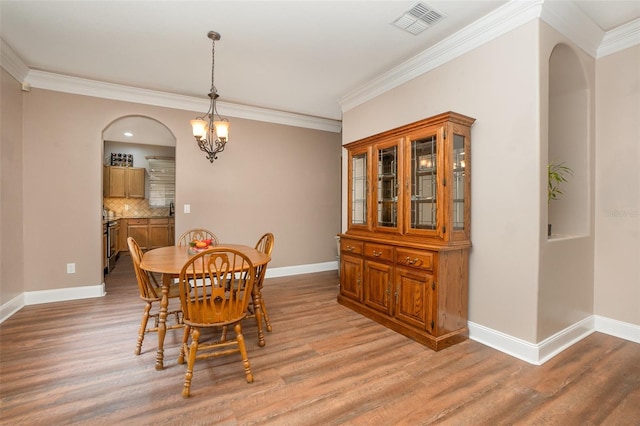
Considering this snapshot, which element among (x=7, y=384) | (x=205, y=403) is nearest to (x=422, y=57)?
(x=205, y=403)

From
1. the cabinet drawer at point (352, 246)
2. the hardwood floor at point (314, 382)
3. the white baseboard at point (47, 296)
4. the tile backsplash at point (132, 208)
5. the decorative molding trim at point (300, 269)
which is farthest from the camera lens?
the tile backsplash at point (132, 208)

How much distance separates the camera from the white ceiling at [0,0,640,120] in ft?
8.00

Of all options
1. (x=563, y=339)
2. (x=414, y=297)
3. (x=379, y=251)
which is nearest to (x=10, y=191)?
(x=379, y=251)

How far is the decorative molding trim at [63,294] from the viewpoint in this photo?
12.1 feet

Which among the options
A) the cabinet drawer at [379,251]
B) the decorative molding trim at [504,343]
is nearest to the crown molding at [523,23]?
the cabinet drawer at [379,251]

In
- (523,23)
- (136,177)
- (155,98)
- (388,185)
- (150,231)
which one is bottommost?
(150,231)

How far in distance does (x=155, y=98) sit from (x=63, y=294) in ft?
9.24

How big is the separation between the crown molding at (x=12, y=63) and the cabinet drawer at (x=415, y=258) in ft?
14.3

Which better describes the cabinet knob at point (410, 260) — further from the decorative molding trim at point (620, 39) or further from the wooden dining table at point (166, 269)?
the decorative molding trim at point (620, 39)

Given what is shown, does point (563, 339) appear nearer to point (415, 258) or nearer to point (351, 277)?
point (415, 258)

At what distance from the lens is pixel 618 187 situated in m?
2.74

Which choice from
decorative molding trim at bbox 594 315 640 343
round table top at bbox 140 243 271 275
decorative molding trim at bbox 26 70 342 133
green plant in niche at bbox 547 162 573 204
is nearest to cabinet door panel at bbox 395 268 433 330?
round table top at bbox 140 243 271 275

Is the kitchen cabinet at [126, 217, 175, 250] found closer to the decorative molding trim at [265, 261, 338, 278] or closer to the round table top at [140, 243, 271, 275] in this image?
the decorative molding trim at [265, 261, 338, 278]

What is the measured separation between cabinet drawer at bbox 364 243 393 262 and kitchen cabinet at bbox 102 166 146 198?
261 inches
